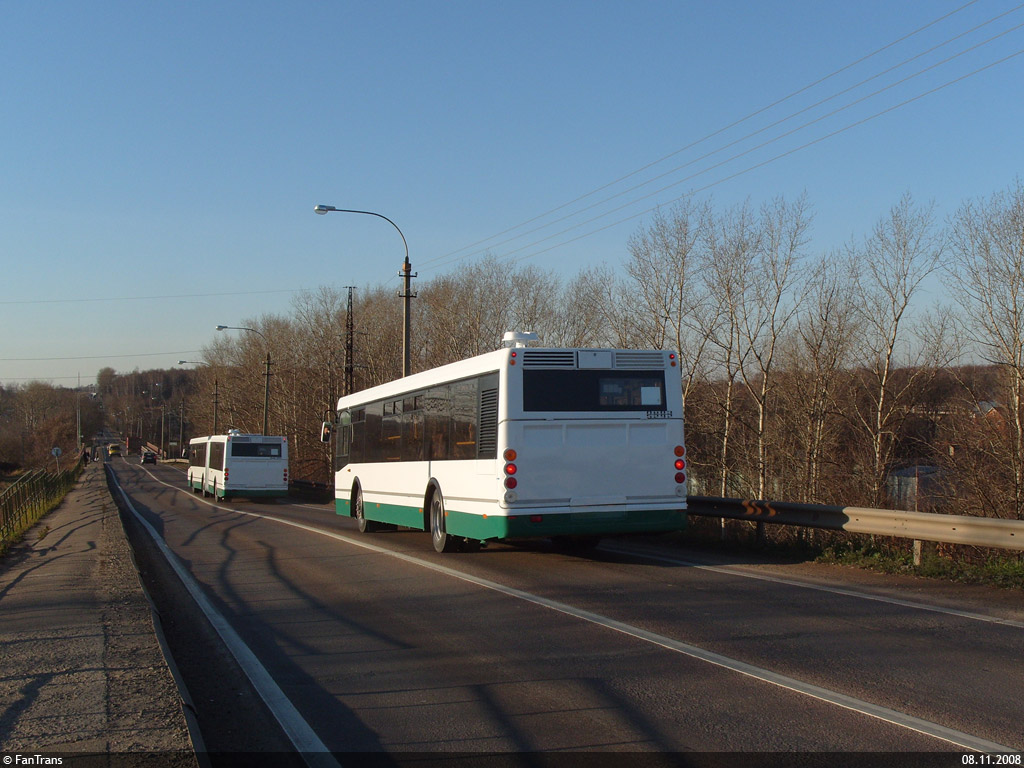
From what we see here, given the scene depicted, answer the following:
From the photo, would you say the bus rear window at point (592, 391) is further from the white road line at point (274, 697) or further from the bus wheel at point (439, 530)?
the white road line at point (274, 697)

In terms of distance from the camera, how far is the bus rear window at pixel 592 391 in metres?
12.1

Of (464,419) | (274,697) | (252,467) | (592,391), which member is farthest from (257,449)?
(274,697)

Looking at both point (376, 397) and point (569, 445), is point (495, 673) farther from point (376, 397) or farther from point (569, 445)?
point (376, 397)

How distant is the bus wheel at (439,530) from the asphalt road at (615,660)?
6.77 ft

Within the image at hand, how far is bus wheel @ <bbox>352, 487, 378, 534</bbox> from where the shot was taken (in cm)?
1931

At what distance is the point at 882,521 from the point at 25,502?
24.7m

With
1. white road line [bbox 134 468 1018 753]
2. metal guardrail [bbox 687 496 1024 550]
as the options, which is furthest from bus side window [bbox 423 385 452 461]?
metal guardrail [bbox 687 496 1024 550]

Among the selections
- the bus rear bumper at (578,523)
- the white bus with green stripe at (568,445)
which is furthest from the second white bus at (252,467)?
the bus rear bumper at (578,523)

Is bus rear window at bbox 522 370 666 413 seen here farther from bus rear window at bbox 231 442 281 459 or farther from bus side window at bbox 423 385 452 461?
bus rear window at bbox 231 442 281 459

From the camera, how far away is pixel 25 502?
2655 centimetres

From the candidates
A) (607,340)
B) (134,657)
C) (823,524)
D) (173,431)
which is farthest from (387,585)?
(173,431)

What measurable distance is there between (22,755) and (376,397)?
48.4 feet

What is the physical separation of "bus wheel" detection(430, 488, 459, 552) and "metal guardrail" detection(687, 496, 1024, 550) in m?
4.20

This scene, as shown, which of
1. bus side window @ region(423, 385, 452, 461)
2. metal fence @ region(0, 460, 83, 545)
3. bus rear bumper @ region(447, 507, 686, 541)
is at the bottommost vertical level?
metal fence @ region(0, 460, 83, 545)
